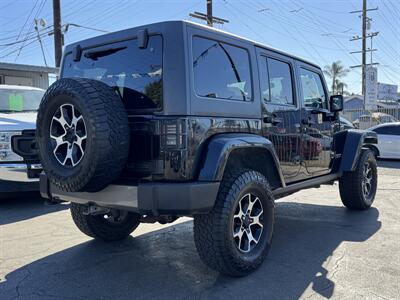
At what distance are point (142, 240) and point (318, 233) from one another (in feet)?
7.00

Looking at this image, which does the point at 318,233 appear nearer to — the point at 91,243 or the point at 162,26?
the point at 91,243

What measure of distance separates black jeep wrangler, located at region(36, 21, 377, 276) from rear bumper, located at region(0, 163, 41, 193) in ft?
8.08

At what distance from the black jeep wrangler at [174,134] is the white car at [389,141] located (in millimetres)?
11269

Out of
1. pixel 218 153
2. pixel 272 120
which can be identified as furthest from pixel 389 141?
pixel 218 153

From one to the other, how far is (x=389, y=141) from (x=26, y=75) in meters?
12.8

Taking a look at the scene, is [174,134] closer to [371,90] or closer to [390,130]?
[390,130]

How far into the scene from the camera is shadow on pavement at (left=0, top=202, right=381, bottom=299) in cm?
345

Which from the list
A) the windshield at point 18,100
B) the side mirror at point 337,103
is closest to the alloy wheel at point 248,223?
the side mirror at point 337,103

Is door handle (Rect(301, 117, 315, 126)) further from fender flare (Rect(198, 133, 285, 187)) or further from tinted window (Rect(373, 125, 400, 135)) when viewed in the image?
tinted window (Rect(373, 125, 400, 135))

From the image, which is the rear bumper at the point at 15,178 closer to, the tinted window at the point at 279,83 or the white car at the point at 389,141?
the tinted window at the point at 279,83

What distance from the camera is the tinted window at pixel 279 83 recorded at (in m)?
4.46

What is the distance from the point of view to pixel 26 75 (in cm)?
1511

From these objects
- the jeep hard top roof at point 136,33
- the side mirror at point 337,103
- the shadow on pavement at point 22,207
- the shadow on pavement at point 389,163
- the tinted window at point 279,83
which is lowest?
the shadow on pavement at point 389,163

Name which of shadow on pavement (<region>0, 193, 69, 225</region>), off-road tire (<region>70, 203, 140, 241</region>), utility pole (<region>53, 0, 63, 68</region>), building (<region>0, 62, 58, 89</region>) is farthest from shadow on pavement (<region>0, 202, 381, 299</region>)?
utility pole (<region>53, 0, 63, 68</region>)
